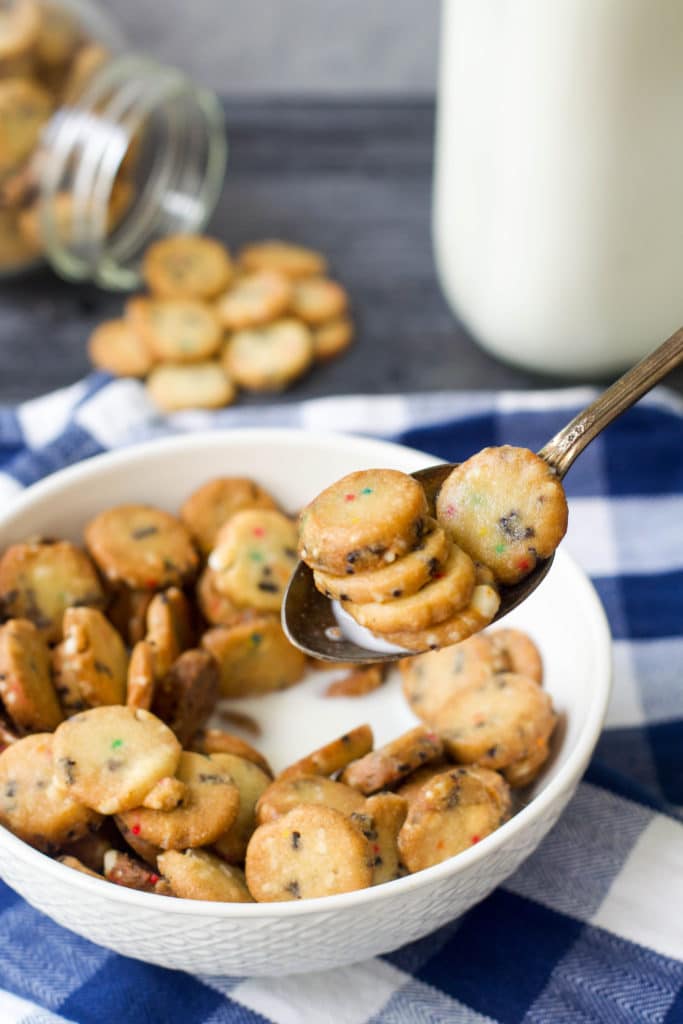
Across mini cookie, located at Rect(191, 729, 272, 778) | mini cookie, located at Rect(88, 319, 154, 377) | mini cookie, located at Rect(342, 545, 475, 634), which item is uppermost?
mini cookie, located at Rect(342, 545, 475, 634)

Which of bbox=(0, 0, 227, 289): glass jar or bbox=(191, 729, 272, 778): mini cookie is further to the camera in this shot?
bbox=(0, 0, 227, 289): glass jar

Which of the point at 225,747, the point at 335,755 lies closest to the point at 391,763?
the point at 335,755

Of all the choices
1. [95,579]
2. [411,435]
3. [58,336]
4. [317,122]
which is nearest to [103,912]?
[95,579]

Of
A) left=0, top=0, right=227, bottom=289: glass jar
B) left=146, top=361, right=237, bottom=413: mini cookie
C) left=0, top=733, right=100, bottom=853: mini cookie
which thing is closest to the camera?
left=0, top=733, right=100, bottom=853: mini cookie

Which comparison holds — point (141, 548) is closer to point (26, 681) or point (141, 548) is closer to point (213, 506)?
point (213, 506)

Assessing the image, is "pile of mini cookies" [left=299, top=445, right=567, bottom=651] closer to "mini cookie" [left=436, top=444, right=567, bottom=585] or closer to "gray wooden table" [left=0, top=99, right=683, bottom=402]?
"mini cookie" [left=436, top=444, right=567, bottom=585]

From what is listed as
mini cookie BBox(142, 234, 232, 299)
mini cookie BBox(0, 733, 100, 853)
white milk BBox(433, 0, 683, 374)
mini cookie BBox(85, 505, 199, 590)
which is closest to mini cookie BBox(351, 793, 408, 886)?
mini cookie BBox(0, 733, 100, 853)

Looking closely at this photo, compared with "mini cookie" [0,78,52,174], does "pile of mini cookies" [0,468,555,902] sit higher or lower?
lower
